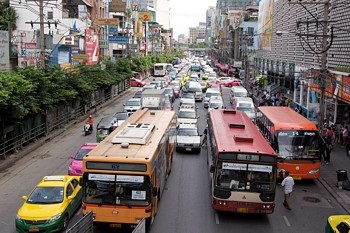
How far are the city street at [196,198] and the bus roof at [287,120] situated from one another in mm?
2886

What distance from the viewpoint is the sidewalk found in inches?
774

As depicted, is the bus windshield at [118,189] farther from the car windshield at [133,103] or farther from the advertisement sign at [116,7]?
the advertisement sign at [116,7]

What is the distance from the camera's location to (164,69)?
97.8 metres

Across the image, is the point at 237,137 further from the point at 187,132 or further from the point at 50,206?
the point at 187,132

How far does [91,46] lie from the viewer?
173 feet

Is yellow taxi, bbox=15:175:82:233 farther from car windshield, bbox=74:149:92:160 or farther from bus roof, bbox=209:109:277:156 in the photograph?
bus roof, bbox=209:109:277:156

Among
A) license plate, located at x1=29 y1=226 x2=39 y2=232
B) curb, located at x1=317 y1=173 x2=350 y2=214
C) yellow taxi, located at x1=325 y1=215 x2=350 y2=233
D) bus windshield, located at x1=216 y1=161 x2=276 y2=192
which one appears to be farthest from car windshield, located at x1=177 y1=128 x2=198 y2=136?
yellow taxi, located at x1=325 y1=215 x2=350 y2=233

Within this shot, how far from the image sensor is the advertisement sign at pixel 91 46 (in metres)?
50.9

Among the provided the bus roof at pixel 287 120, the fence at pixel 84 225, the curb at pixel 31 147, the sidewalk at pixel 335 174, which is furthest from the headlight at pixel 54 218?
the bus roof at pixel 287 120

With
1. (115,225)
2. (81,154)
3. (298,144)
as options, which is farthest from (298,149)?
(115,225)

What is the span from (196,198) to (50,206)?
6326 millimetres

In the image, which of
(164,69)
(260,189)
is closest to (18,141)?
(260,189)

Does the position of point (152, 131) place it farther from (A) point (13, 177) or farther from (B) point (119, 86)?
(B) point (119, 86)

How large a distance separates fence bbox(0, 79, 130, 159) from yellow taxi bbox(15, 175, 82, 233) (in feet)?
32.8
